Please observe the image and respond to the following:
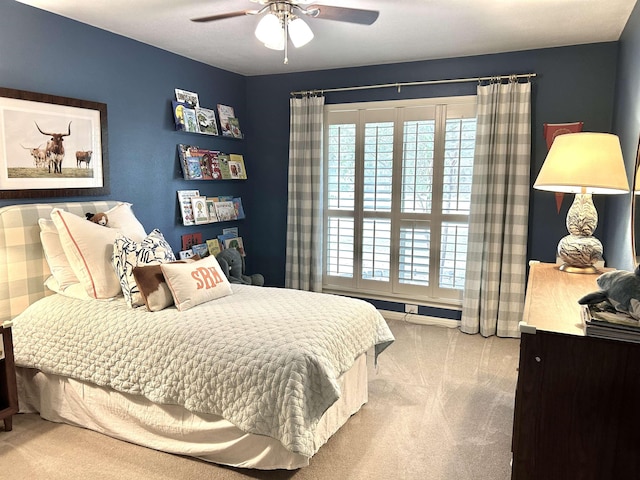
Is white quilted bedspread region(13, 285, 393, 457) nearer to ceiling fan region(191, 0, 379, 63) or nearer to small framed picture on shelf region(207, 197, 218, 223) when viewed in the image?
ceiling fan region(191, 0, 379, 63)

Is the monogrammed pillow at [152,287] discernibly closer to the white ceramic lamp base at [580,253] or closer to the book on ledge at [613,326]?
the book on ledge at [613,326]

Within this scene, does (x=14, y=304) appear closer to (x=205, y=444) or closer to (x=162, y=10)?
(x=205, y=444)

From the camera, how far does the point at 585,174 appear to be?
92.3 inches

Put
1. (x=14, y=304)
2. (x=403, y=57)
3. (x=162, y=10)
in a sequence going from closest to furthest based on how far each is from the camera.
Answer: (x=14, y=304), (x=162, y=10), (x=403, y=57)

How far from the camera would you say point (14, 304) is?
2.88 m

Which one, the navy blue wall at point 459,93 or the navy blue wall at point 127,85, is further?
the navy blue wall at point 459,93

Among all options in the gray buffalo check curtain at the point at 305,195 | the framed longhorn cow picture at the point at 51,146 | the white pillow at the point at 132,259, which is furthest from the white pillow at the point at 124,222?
the gray buffalo check curtain at the point at 305,195

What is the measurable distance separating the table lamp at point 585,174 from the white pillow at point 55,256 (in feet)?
9.09

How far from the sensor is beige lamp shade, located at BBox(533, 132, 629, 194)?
232 centimetres

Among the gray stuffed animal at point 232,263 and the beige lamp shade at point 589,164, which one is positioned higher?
the beige lamp shade at point 589,164

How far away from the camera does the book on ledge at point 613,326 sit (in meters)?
1.43

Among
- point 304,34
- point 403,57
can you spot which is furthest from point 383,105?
point 304,34

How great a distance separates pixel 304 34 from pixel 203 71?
2098 millimetres

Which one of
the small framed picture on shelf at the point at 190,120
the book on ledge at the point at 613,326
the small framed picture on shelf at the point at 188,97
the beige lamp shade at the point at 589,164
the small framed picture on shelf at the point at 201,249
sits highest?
the small framed picture on shelf at the point at 188,97
